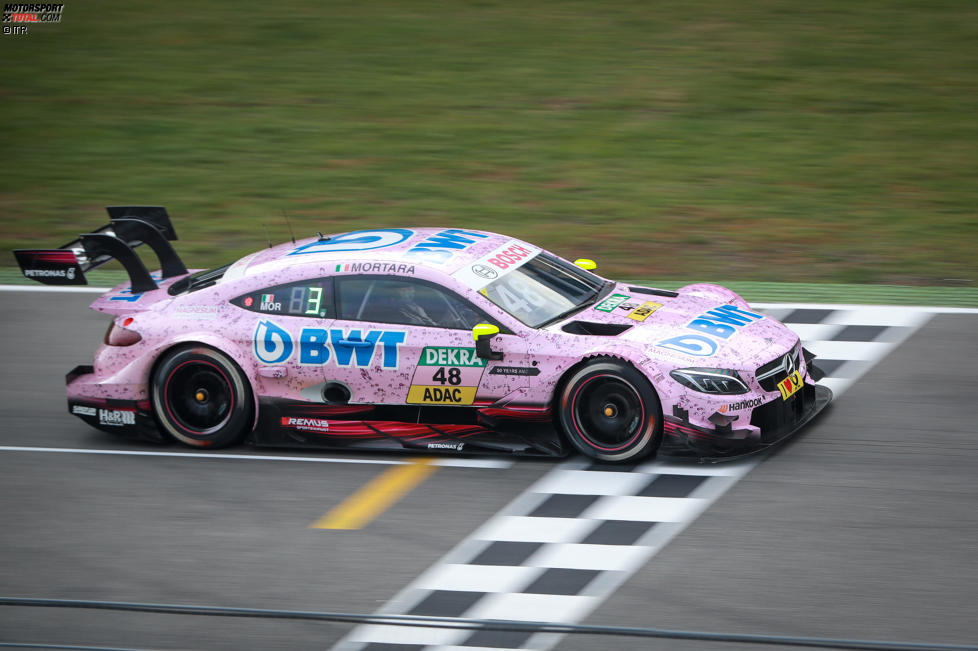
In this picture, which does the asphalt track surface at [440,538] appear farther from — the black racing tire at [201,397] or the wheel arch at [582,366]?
the wheel arch at [582,366]

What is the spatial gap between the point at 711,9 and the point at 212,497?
1506 cm

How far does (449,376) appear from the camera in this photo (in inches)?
292

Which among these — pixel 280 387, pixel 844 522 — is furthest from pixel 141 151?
pixel 844 522

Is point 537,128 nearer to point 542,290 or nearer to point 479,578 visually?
point 542,290

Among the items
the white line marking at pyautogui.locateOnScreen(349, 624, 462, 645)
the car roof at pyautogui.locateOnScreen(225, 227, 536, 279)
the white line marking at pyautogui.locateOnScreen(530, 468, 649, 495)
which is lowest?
the white line marking at pyautogui.locateOnScreen(349, 624, 462, 645)

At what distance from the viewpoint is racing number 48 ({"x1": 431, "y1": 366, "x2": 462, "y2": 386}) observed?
7410 millimetres

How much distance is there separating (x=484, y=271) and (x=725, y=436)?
6.19ft

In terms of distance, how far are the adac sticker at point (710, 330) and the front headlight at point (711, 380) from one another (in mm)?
137

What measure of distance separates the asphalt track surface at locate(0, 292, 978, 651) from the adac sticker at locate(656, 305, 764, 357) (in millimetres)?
829

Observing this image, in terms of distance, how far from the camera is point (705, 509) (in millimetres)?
6773

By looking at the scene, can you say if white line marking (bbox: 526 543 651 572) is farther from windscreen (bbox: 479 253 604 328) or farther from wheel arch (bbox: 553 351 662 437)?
windscreen (bbox: 479 253 604 328)

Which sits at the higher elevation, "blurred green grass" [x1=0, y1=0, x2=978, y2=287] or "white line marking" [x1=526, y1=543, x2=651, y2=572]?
"blurred green grass" [x1=0, y1=0, x2=978, y2=287]

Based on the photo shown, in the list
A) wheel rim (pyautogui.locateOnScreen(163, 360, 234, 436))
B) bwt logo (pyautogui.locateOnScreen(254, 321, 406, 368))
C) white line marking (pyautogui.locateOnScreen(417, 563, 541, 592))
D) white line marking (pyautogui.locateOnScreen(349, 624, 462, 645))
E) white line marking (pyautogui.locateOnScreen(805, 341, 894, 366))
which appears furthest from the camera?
white line marking (pyautogui.locateOnScreen(805, 341, 894, 366))

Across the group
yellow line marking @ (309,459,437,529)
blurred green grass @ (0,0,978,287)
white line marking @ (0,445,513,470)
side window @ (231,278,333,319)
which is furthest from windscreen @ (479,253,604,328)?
blurred green grass @ (0,0,978,287)
